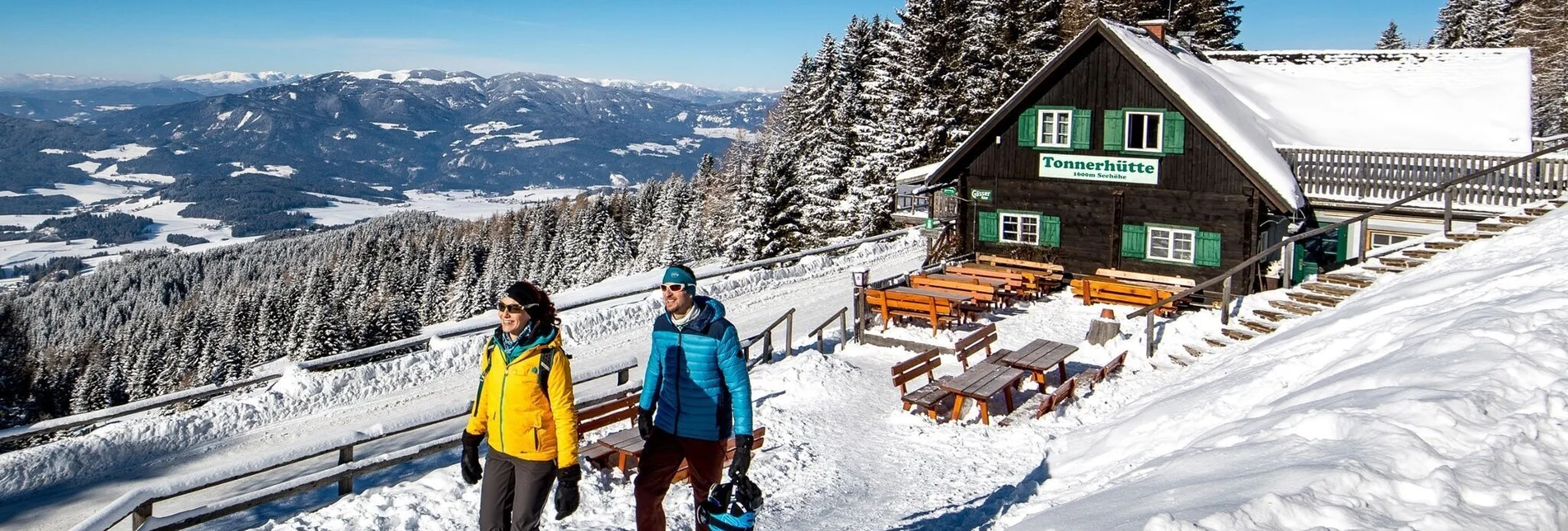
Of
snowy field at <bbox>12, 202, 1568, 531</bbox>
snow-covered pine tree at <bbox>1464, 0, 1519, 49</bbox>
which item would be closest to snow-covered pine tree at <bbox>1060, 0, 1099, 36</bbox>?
snowy field at <bbox>12, 202, 1568, 531</bbox>

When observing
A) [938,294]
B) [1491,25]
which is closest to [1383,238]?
[938,294]

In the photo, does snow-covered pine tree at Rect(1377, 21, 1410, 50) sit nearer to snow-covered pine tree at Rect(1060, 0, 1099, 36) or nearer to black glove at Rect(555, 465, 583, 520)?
snow-covered pine tree at Rect(1060, 0, 1099, 36)

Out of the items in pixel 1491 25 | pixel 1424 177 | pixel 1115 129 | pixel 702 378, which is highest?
pixel 1491 25

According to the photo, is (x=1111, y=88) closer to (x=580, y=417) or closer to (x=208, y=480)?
(x=580, y=417)

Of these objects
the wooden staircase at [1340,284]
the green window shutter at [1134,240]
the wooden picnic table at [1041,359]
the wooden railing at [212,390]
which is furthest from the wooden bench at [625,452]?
the green window shutter at [1134,240]

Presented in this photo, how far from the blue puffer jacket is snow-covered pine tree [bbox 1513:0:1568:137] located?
49.3 m

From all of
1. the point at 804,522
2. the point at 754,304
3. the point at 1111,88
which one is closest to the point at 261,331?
the point at 754,304

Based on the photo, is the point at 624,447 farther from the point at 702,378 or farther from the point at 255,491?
the point at 255,491

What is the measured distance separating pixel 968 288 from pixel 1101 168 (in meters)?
6.16

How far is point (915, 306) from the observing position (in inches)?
719

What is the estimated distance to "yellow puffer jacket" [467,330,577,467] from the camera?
5.94 meters

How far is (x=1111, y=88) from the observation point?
2300cm

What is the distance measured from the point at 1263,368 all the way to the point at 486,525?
29.3 feet

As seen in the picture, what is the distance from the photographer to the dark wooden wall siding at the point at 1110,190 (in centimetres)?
2175
